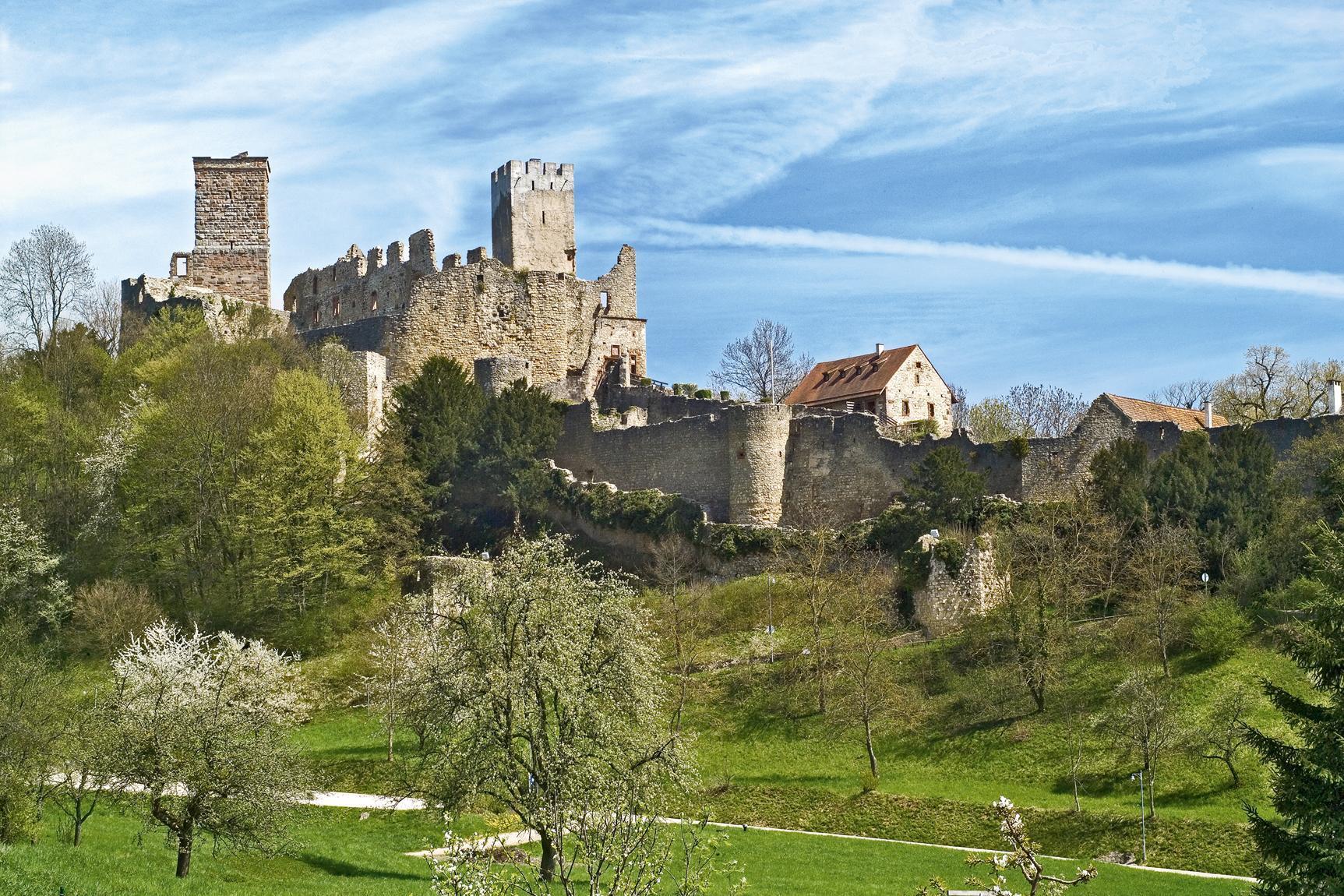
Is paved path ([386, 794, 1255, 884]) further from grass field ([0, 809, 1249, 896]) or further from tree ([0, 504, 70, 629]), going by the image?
tree ([0, 504, 70, 629])

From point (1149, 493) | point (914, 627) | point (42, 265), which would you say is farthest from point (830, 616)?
point (42, 265)

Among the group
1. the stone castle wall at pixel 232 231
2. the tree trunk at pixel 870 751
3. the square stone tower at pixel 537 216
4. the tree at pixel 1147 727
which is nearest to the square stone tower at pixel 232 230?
the stone castle wall at pixel 232 231

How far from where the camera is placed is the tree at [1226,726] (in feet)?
95.7

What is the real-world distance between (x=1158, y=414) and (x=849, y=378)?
1138 centimetres

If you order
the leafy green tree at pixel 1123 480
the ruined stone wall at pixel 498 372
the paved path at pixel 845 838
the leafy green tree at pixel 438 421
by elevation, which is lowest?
the paved path at pixel 845 838

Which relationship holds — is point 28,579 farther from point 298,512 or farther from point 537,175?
point 537,175

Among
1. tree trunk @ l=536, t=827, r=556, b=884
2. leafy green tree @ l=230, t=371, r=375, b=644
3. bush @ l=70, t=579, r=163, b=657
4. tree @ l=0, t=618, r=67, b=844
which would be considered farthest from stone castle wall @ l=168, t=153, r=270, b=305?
tree trunk @ l=536, t=827, r=556, b=884

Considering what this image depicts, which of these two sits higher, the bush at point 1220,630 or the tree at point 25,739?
the bush at point 1220,630

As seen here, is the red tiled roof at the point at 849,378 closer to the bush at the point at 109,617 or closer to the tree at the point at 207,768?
the bush at the point at 109,617

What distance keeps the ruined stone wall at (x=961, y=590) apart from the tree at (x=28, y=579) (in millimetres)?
20830

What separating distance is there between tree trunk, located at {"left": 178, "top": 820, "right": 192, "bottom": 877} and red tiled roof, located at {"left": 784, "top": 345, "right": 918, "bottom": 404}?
30262 mm

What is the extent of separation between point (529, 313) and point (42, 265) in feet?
50.5

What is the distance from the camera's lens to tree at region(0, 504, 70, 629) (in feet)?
136

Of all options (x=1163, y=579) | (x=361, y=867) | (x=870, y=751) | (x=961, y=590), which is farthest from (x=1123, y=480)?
(x=361, y=867)
